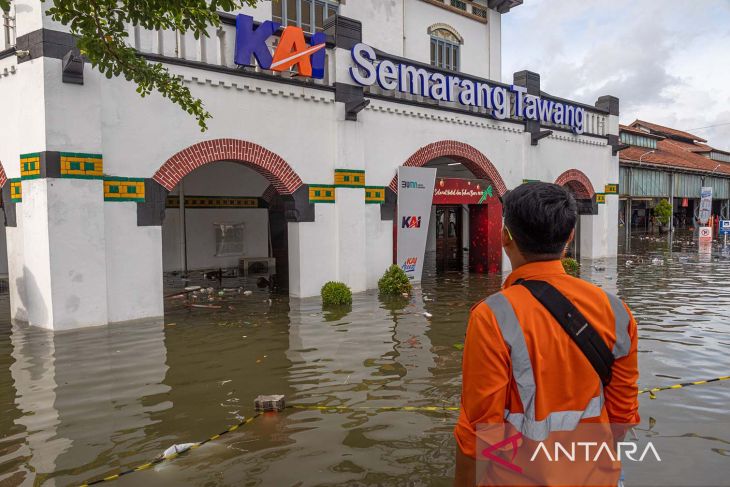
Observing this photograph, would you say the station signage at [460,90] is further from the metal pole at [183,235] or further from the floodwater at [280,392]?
the metal pole at [183,235]

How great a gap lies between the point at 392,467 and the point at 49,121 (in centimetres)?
768

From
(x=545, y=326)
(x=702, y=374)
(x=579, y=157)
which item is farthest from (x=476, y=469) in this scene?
(x=579, y=157)

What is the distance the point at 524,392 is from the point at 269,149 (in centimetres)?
999

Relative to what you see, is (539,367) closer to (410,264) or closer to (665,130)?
Answer: (410,264)

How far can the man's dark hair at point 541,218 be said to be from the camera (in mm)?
2141

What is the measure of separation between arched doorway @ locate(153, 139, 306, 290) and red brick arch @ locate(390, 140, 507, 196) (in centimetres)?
375

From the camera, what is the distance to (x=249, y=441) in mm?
4812

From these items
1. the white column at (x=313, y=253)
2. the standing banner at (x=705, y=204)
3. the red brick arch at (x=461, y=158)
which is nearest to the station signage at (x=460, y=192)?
the red brick arch at (x=461, y=158)

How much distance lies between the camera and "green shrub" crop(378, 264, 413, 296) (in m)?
12.5

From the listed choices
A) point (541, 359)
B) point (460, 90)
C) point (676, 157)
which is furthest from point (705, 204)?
point (541, 359)

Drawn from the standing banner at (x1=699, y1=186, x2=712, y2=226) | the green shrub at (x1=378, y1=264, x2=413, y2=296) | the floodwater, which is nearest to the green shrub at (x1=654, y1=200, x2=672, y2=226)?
the standing banner at (x1=699, y1=186, x2=712, y2=226)

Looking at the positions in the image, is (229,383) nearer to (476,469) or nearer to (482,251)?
(476,469)

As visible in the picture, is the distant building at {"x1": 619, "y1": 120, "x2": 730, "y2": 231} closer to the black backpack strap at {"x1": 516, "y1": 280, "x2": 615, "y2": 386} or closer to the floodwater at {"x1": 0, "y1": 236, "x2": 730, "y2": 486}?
the floodwater at {"x1": 0, "y1": 236, "x2": 730, "y2": 486}

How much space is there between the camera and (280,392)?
607 centimetres
